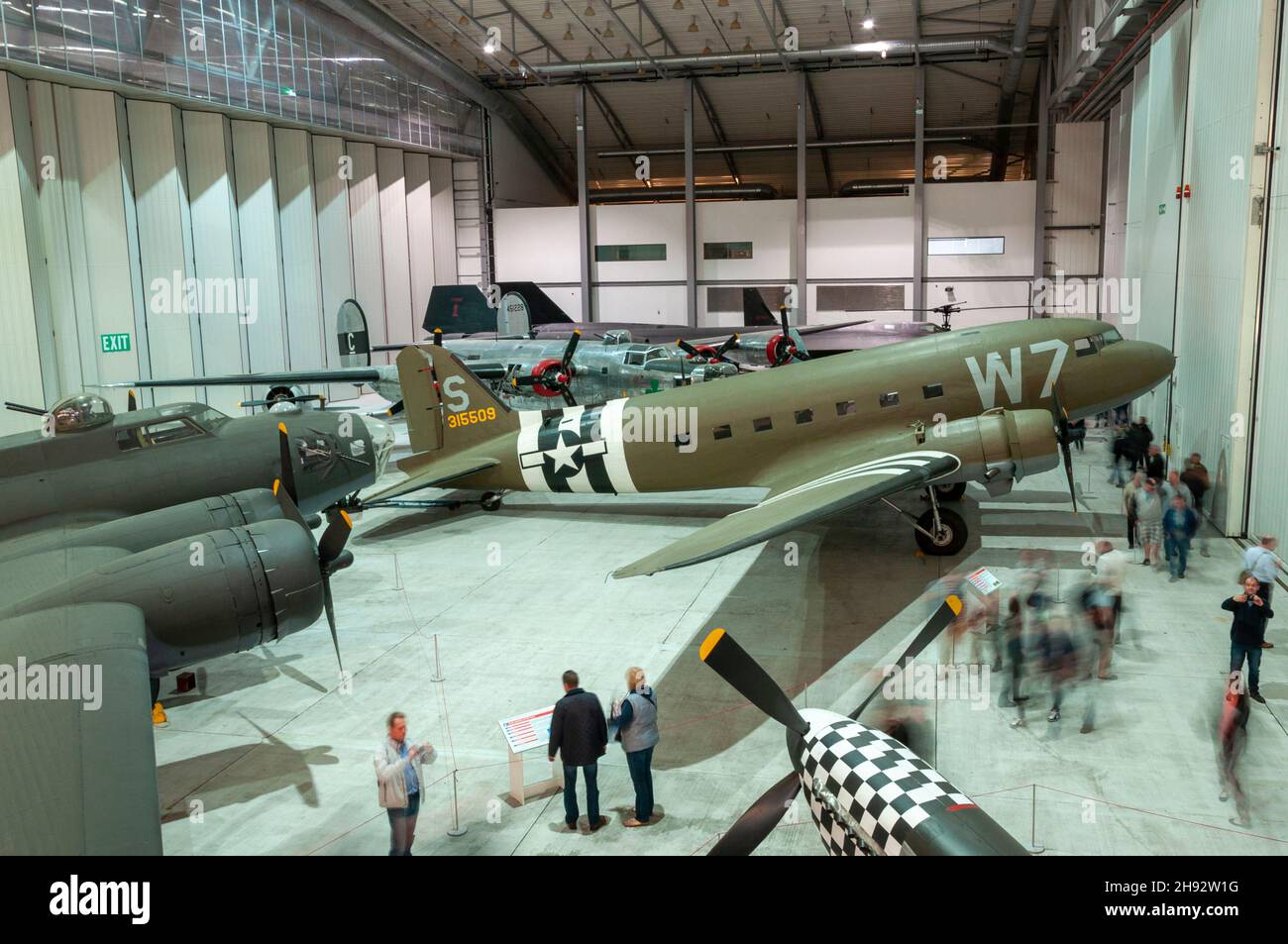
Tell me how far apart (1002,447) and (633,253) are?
33.8 m

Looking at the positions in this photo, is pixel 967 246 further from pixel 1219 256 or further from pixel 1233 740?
pixel 1233 740

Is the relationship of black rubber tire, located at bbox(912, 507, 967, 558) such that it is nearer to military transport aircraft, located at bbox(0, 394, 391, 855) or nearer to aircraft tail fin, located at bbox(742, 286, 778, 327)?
military transport aircraft, located at bbox(0, 394, 391, 855)

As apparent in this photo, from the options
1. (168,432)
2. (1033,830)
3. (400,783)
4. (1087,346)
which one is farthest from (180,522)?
(1087,346)

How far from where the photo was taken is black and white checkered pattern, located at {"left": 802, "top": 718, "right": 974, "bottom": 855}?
5.66m

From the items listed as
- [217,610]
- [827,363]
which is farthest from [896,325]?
[217,610]

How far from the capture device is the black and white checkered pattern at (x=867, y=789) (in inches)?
223

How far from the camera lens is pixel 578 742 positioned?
307 inches

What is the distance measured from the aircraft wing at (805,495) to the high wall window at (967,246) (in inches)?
1143

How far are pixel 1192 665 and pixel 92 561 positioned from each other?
11.7 m

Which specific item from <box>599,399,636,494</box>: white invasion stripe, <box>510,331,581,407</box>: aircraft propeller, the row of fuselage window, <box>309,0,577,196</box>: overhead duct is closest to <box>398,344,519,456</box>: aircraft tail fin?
<box>599,399,636,494</box>: white invasion stripe

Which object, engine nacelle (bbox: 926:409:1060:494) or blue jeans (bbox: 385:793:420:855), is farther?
engine nacelle (bbox: 926:409:1060:494)

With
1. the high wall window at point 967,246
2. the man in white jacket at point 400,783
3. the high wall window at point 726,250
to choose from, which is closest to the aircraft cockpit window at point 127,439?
the man in white jacket at point 400,783

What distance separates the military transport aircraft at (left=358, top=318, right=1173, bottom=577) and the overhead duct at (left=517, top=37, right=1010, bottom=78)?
23730 mm
